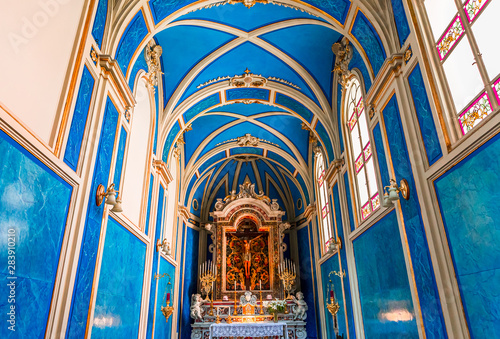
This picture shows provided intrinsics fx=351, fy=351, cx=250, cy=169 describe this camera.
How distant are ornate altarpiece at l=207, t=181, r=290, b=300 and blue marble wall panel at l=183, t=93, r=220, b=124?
17.2 ft

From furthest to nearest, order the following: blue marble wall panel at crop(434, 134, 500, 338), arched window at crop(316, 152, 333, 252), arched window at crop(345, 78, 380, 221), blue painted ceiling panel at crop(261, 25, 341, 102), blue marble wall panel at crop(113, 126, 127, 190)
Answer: arched window at crop(316, 152, 333, 252)
blue painted ceiling panel at crop(261, 25, 341, 102)
arched window at crop(345, 78, 380, 221)
blue marble wall panel at crop(113, 126, 127, 190)
blue marble wall panel at crop(434, 134, 500, 338)

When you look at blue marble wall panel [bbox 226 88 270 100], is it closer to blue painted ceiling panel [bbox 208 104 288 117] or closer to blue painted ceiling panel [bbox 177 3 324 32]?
blue painted ceiling panel [bbox 208 104 288 117]

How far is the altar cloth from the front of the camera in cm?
1214

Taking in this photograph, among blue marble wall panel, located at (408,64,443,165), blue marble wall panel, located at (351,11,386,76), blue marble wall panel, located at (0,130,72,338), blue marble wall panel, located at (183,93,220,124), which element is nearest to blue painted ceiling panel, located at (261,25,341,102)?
blue marble wall panel, located at (351,11,386,76)

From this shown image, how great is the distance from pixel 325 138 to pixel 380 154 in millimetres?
4312

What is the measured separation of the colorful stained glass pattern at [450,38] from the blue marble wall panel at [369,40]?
157 centimetres

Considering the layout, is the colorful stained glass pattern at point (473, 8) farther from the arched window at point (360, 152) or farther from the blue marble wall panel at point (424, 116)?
the arched window at point (360, 152)

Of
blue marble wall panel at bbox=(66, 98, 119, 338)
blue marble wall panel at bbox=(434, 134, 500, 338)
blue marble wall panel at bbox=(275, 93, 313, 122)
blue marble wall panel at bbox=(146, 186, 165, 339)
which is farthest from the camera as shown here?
blue marble wall panel at bbox=(275, 93, 313, 122)

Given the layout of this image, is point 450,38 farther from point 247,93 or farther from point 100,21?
point 247,93

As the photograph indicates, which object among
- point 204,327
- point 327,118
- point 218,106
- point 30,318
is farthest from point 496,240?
point 204,327

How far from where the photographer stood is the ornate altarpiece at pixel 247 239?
1441cm

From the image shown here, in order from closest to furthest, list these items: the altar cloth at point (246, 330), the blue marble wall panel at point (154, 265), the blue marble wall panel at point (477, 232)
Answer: the blue marble wall panel at point (477, 232)
the blue marble wall panel at point (154, 265)
the altar cloth at point (246, 330)

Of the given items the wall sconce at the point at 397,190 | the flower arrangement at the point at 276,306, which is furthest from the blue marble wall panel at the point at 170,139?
the flower arrangement at the point at 276,306

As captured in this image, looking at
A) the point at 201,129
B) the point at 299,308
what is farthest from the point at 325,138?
the point at 299,308
